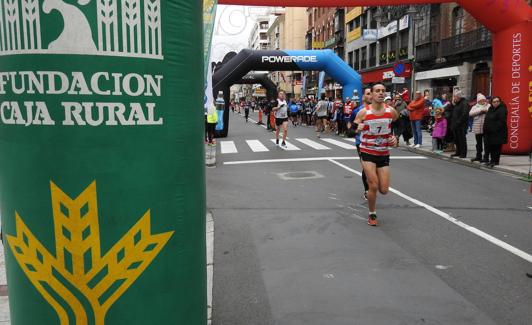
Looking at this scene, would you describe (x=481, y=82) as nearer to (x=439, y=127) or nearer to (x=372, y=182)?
A: (x=439, y=127)

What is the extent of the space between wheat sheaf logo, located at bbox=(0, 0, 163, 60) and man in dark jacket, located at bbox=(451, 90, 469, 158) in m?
11.8

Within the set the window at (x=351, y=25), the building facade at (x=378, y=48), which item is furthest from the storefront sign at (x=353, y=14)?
the window at (x=351, y=25)

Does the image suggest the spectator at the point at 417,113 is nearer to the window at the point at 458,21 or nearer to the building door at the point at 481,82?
the building door at the point at 481,82

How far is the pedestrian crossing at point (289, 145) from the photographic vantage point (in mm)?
15551

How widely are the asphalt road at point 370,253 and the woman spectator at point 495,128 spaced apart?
6.20ft

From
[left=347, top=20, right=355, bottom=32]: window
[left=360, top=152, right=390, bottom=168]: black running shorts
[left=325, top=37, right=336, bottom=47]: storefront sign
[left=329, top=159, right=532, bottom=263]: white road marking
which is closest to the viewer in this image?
[left=329, top=159, right=532, bottom=263]: white road marking

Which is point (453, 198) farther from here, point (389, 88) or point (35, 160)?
point (389, 88)

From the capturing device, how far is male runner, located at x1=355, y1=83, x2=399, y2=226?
615 centimetres

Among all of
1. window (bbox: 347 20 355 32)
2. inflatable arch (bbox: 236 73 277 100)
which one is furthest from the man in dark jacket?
window (bbox: 347 20 355 32)

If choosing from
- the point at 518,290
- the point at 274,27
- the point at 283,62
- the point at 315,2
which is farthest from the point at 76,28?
the point at 274,27

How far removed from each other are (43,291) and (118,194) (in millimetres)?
584

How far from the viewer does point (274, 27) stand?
96.7 m

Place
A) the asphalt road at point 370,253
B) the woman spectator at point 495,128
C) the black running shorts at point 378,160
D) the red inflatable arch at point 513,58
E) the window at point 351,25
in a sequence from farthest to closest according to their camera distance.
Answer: the window at point 351,25, the red inflatable arch at point 513,58, the woman spectator at point 495,128, the black running shorts at point 378,160, the asphalt road at point 370,253

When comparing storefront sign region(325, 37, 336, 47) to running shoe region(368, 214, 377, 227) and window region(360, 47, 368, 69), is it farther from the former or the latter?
running shoe region(368, 214, 377, 227)
